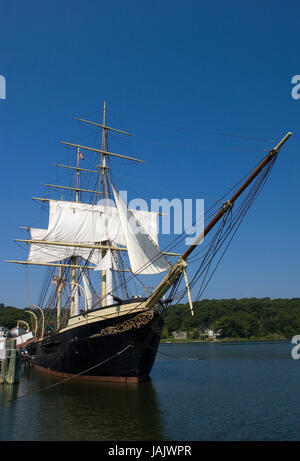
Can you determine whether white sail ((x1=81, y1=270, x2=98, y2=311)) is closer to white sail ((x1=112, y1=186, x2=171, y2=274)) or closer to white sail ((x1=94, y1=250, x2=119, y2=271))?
white sail ((x1=94, y1=250, x2=119, y2=271))

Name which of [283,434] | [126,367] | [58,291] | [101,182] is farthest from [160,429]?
[58,291]

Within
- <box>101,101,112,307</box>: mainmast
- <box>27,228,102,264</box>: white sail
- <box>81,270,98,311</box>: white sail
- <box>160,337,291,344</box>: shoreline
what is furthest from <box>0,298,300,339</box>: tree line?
<box>101,101,112,307</box>: mainmast

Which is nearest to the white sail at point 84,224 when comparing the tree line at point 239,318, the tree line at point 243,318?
the tree line at point 239,318

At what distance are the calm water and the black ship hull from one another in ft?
3.19

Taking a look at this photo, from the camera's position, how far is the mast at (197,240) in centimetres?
1967

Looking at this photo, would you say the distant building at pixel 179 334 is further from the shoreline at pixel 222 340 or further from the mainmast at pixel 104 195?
the mainmast at pixel 104 195

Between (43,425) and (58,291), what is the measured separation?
3706 centimetres

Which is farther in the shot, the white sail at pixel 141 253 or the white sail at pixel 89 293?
the white sail at pixel 89 293

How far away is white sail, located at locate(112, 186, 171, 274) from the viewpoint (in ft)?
93.5

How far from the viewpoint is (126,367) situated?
27812mm

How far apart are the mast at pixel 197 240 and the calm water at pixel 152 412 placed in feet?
19.7

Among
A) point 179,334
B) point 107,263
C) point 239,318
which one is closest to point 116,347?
→ point 107,263

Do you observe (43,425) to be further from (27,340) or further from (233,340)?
(233,340)

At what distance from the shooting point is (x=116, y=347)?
27766 mm
